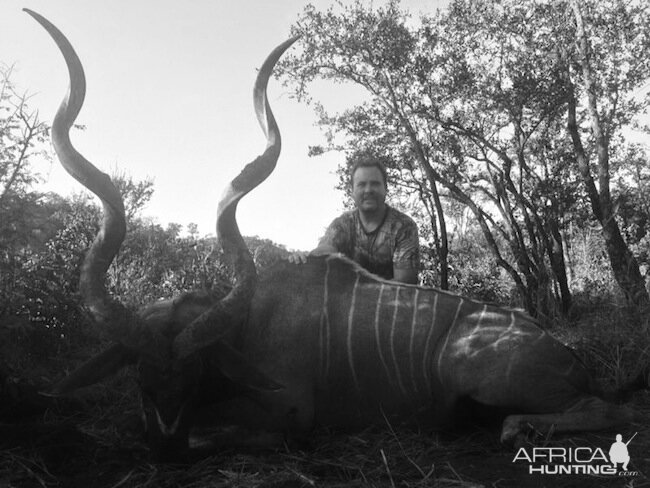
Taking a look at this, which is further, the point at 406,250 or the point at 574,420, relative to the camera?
the point at 406,250

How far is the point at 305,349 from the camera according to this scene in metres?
2.74

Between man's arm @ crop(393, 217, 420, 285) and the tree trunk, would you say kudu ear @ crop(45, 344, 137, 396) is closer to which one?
man's arm @ crop(393, 217, 420, 285)

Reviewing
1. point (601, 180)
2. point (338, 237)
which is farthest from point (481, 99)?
point (338, 237)

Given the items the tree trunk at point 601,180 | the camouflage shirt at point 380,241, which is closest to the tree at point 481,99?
the tree trunk at point 601,180

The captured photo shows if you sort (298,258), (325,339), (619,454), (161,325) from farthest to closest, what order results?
(298,258), (325,339), (161,325), (619,454)

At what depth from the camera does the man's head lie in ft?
12.8

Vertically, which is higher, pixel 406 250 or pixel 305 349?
pixel 406 250

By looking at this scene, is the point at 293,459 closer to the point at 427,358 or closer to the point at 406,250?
the point at 427,358

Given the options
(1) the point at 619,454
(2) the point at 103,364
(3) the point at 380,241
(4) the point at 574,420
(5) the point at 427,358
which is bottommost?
(1) the point at 619,454

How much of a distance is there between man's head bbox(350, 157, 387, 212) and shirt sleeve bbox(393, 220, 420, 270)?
281 mm

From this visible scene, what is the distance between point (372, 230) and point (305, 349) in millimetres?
1413

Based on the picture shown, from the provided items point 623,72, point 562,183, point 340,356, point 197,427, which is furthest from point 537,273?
point 197,427

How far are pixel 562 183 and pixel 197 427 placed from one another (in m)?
8.35

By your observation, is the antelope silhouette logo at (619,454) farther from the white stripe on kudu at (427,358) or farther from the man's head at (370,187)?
the man's head at (370,187)
